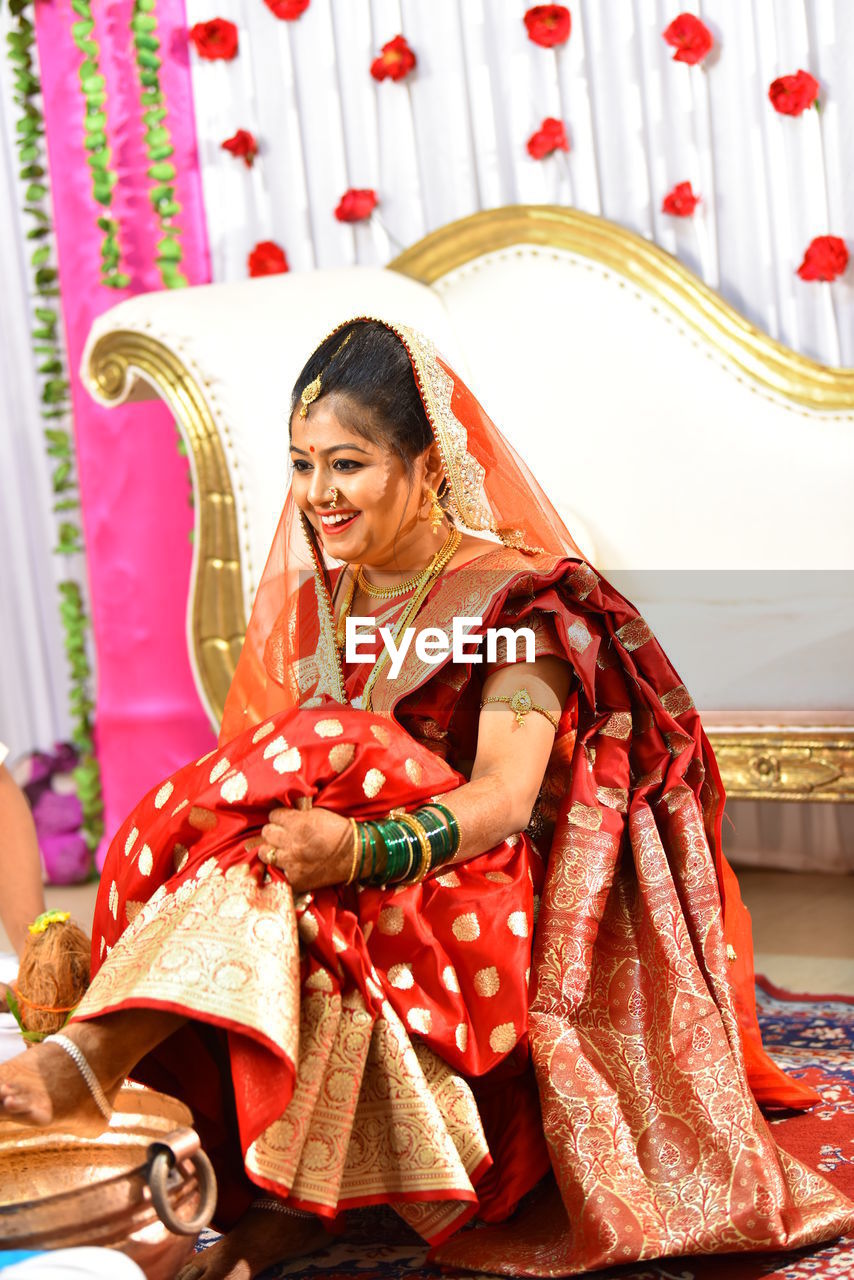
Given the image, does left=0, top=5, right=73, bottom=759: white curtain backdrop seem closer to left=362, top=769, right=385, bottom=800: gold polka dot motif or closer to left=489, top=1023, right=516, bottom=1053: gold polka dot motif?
left=362, top=769, right=385, bottom=800: gold polka dot motif

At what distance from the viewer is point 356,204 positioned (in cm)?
418

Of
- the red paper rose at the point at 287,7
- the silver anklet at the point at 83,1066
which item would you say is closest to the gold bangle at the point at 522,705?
the silver anklet at the point at 83,1066

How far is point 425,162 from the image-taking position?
4.14 meters

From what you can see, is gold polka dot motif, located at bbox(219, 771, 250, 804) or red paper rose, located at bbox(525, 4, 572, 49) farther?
red paper rose, located at bbox(525, 4, 572, 49)

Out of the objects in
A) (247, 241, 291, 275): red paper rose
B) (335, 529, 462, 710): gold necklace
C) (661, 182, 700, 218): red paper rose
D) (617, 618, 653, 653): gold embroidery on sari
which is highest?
(247, 241, 291, 275): red paper rose

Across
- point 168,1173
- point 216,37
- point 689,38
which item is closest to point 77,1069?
point 168,1173

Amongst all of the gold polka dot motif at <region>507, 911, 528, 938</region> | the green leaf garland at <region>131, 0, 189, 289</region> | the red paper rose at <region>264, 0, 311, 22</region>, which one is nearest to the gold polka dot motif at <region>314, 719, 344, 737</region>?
the gold polka dot motif at <region>507, 911, 528, 938</region>

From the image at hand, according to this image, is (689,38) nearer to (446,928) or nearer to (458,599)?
(458,599)

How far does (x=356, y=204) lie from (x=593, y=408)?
1.05 metres

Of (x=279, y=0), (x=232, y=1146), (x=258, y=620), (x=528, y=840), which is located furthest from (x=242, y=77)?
(x=232, y=1146)

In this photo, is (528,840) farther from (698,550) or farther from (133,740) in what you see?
(133,740)

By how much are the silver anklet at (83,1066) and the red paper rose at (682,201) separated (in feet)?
9.99

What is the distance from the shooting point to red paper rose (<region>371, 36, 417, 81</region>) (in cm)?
405

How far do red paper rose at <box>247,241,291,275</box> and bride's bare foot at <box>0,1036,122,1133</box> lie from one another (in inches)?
129
